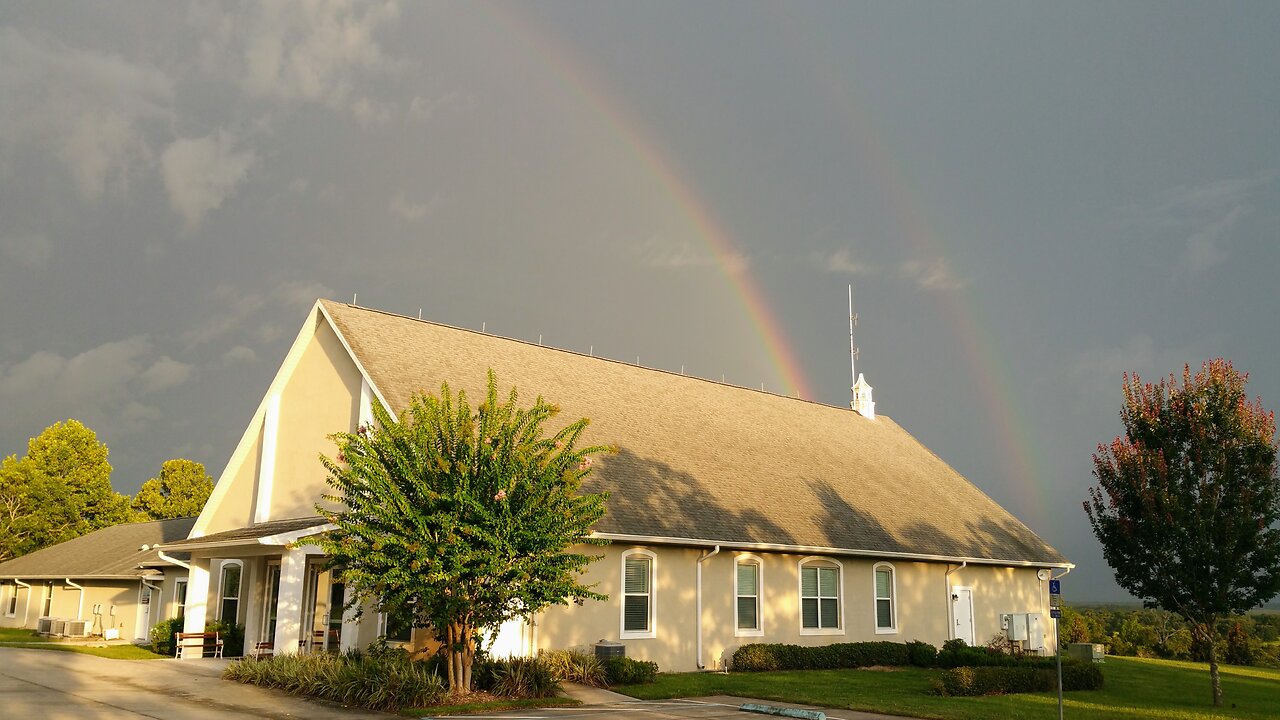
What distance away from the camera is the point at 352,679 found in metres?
17.0

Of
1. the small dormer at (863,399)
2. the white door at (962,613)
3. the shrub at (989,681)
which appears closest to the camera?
the shrub at (989,681)

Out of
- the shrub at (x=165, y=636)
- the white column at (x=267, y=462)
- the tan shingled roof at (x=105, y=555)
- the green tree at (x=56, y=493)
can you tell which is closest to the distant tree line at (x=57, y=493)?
the green tree at (x=56, y=493)

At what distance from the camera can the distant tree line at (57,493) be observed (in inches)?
2242

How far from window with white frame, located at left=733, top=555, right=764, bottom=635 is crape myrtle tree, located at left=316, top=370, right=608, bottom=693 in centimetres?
846

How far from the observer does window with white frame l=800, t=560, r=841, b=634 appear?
89.1 feet

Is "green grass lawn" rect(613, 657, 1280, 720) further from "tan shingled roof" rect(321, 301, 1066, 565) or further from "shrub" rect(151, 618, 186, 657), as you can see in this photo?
"shrub" rect(151, 618, 186, 657)

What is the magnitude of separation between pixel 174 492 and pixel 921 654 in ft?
193

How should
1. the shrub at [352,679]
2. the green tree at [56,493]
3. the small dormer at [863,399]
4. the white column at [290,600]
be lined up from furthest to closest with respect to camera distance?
the green tree at [56,493], the small dormer at [863,399], the white column at [290,600], the shrub at [352,679]

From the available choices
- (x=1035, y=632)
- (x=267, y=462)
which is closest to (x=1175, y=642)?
(x=1035, y=632)

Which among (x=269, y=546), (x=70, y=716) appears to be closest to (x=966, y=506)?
(x=269, y=546)

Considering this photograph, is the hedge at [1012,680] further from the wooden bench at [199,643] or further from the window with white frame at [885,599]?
the wooden bench at [199,643]

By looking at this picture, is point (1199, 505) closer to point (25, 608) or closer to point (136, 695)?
point (136, 695)

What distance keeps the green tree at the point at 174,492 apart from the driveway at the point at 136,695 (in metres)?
49.6

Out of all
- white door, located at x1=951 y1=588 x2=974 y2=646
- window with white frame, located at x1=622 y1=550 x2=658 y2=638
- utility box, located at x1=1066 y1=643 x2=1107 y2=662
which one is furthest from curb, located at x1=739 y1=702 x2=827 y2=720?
utility box, located at x1=1066 y1=643 x2=1107 y2=662
